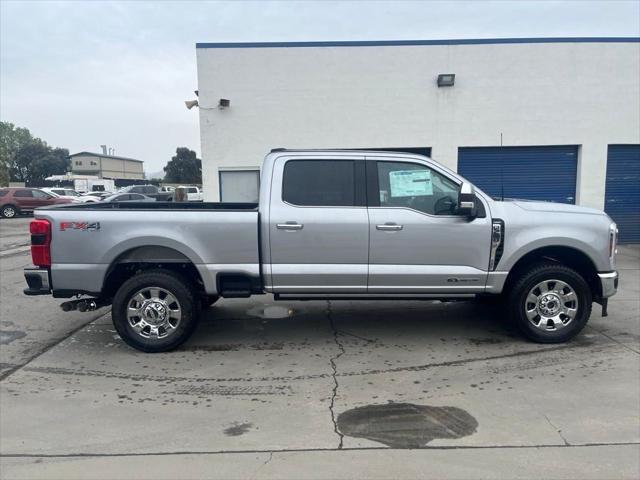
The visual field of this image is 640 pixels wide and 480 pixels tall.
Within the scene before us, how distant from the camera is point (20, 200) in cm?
2775

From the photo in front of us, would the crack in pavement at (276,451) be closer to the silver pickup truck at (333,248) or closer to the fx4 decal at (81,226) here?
the silver pickup truck at (333,248)

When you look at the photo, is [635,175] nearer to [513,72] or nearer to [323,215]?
[513,72]

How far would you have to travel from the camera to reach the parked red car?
90.8ft

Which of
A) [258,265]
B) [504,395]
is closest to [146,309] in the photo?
[258,265]

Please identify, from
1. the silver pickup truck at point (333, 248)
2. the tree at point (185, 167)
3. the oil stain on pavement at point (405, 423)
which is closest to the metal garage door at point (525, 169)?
the silver pickup truck at point (333, 248)

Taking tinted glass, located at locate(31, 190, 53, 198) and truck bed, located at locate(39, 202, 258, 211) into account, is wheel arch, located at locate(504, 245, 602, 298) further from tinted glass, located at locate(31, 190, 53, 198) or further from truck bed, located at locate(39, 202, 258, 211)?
tinted glass, located at locate(31, 190, 53, 198)

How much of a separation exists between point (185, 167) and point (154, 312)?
77.9 meters

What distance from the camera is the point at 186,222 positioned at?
525 centimetres

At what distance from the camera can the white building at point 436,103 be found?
1269cm

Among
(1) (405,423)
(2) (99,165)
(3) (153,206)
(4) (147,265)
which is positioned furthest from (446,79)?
(2) (99,165)

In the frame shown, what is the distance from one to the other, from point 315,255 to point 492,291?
1.95 m

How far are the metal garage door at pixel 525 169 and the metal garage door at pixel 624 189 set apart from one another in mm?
939

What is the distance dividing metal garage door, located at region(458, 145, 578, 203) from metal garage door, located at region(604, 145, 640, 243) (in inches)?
37.0

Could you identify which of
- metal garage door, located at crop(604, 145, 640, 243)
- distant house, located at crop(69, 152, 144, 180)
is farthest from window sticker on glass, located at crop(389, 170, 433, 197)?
distant house, located at crop(69, 152, 144, 180)
